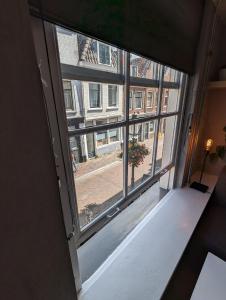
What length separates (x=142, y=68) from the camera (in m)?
0.97

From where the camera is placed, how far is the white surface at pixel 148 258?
81cm

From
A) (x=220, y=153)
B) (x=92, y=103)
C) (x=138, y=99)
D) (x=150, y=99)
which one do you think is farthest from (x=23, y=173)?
(x=220, y=153)

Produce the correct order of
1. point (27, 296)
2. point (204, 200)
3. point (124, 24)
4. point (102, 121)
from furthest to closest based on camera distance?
point (204, 200), point (102, 121), point (124, 24), point (27, 296)

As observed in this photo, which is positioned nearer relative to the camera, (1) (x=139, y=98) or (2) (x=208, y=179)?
(1) (x=139, y=98)

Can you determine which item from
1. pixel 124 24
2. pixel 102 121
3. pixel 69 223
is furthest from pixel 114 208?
pixel 124 24

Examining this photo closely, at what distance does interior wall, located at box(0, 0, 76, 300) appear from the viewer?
0.32 m

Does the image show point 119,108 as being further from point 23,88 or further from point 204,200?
point 204,200

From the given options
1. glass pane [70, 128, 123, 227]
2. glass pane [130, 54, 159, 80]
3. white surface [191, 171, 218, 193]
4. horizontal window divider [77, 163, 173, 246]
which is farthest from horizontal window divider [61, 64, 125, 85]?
white surface [191, 171, 218, 193]

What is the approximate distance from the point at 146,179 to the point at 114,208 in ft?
1.38

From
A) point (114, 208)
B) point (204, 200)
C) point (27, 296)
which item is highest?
point (27, 296)

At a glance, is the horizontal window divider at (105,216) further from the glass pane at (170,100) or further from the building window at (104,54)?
the building window at (104,54)

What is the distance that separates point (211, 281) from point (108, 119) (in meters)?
0.99

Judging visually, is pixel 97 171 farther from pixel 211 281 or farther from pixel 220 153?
pixel 220 153

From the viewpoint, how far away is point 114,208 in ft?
Answer: 3.20
